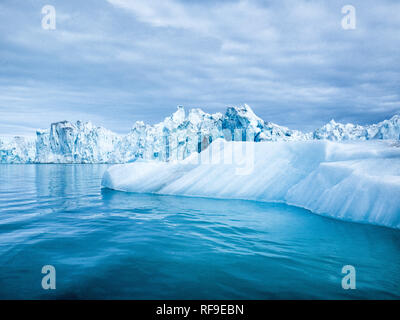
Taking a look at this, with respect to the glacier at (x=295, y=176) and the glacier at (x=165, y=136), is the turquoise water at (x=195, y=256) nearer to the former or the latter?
the glacier at (x=295, y=176)

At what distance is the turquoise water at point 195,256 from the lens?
3311 millimetres

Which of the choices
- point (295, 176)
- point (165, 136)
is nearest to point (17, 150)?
point (165, 136)

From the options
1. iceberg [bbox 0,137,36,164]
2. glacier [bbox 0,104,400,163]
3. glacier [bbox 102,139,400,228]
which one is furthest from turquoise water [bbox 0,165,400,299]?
iceberg [bbox 0,137,36,164]

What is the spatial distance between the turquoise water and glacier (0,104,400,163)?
70.2 meters

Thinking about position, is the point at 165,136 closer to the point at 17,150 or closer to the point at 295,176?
the point at 295,176

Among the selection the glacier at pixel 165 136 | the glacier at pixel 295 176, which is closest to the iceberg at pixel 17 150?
the glacier at pixel 165 136

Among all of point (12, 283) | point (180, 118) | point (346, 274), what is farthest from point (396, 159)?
point (180, 118)

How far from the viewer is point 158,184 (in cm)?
1341

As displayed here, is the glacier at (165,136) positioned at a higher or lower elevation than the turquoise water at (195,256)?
higher

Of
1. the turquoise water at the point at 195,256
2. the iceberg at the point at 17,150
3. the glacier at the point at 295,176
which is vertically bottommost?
the turquoise water at the point at 195,256

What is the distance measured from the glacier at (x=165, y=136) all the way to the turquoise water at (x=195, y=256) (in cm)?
7019

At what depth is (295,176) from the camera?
10422mm
